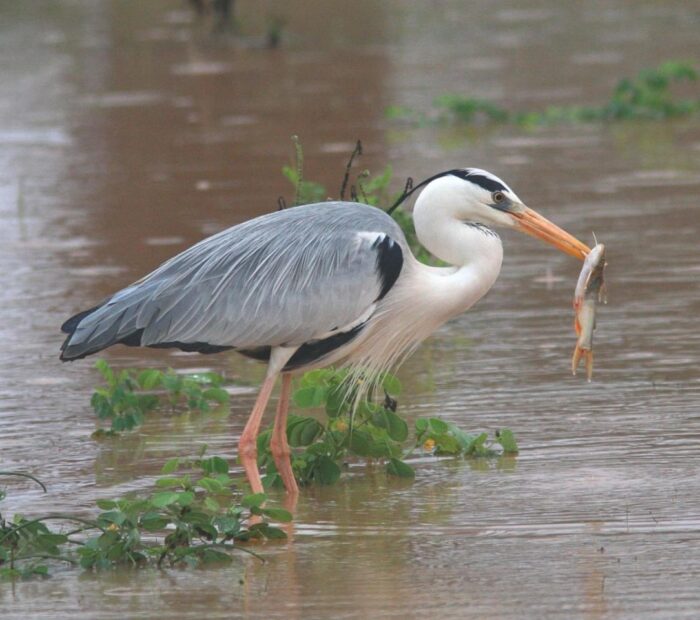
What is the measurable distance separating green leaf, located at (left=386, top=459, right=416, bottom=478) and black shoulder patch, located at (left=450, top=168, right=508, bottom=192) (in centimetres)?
119

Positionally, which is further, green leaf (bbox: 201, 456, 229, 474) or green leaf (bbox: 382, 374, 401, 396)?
green leaf (bbox: 382, 374, 401, 396)

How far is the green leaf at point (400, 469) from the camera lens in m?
7.35

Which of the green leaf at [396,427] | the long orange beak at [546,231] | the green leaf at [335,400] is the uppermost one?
the long orange beak at [546,231]

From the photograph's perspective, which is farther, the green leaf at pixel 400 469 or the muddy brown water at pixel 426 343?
the green leaf at pixel 400 469

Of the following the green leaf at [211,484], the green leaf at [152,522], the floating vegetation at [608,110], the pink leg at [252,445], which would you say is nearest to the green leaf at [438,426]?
the pink leg at [252,445]

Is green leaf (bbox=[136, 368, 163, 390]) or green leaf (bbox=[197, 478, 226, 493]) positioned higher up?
green leaf (bbox=[197, 478, 226, 493])

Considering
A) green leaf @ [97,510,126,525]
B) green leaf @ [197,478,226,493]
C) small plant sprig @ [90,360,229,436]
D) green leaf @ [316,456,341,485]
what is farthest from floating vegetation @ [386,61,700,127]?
green leaf @ [97,510,126,525]

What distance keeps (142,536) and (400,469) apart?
4.07 ft

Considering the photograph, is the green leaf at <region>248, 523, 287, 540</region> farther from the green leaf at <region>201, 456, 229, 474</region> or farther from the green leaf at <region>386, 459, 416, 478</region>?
the green leaf at <region>386, 459, 416, 478</region>

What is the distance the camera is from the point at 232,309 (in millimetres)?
7258

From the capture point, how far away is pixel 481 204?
735 cm

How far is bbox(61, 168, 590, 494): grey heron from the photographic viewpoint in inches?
283

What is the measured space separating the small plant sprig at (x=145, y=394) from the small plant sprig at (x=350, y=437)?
3.04 feet

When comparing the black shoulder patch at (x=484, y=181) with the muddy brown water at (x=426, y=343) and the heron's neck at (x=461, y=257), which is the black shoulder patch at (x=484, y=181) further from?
the muddy brown water at (x=426, y=343)
